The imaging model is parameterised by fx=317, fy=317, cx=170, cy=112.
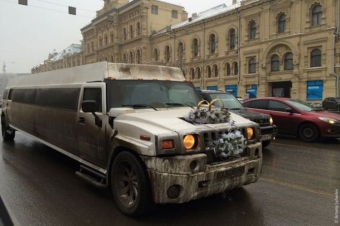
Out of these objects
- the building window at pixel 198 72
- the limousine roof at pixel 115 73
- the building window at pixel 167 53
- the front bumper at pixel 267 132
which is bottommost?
A: the front bumper at pixel 267 132

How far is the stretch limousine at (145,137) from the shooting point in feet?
12.8

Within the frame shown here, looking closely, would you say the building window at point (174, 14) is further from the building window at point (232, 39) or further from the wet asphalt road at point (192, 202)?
the wet asphalt road at point (192, 202)

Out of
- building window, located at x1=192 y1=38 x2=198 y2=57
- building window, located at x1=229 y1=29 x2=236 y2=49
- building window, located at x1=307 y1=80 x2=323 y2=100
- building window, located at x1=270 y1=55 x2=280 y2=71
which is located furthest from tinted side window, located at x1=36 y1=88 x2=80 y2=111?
building window, located at x1=192 y1=38 x2=198 y2=57

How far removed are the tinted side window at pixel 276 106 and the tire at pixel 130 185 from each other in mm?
8630

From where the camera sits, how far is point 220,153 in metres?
4.13

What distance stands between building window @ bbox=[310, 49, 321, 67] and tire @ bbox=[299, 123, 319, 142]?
24598 mm

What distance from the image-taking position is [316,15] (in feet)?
108

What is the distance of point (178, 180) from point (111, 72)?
7.97 ft

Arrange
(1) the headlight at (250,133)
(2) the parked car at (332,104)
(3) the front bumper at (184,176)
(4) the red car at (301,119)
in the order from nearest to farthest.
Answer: (3) the front bumper at (184,176) < (1) the headlight at (250,133) < (4) the red car at (301,119) < (2) the parked car at (332,104)

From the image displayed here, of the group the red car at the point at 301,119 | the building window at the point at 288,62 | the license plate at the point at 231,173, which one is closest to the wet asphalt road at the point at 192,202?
the license plate at the point at 231,173

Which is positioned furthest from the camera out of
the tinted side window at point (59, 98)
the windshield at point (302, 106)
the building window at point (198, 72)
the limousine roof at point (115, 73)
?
the building window at point (198, 72)

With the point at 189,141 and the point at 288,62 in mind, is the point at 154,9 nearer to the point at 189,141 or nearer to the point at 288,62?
the point at 288,62

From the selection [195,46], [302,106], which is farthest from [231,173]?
[195,46]

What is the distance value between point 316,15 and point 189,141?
3412 centimetres
